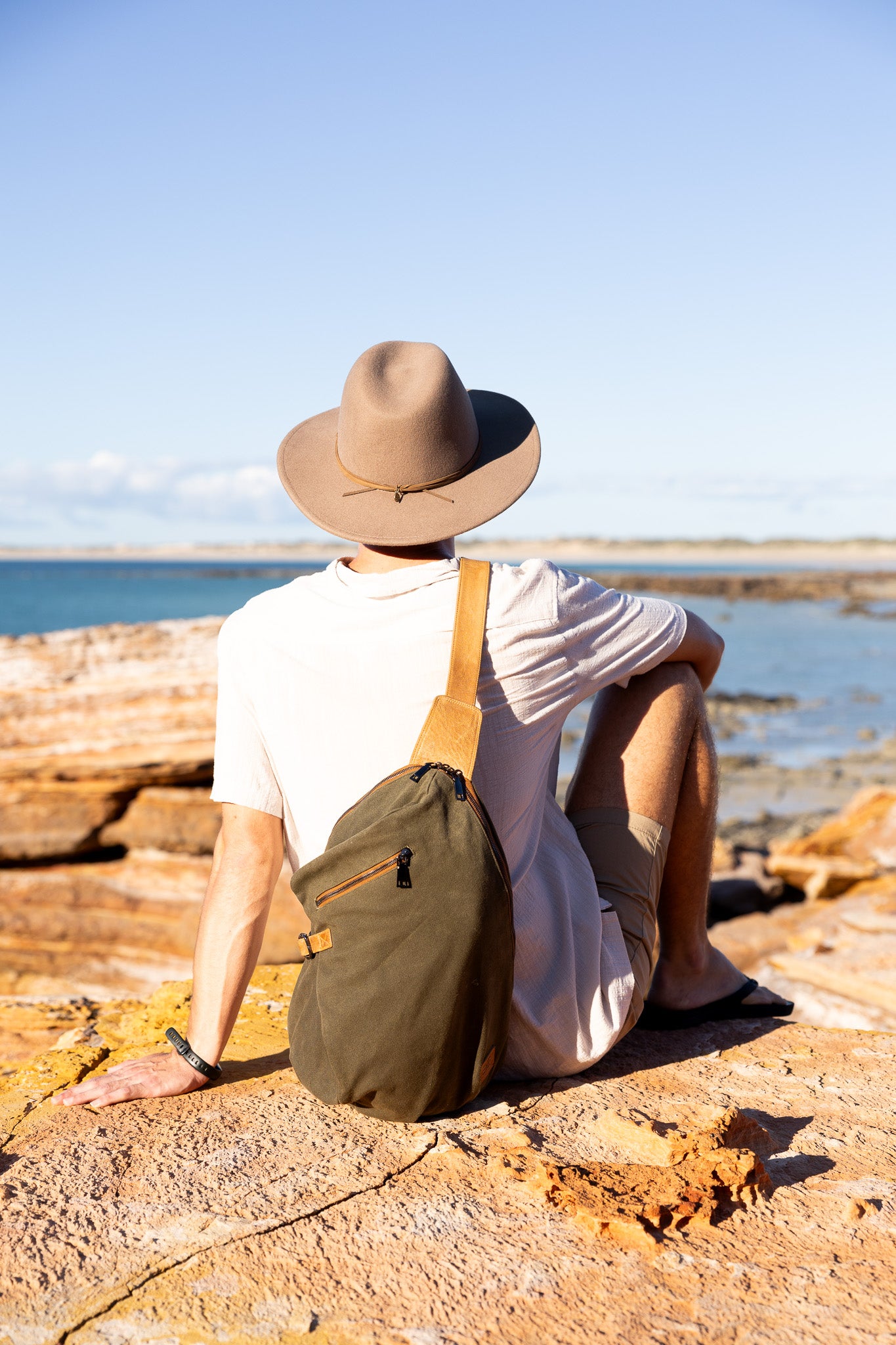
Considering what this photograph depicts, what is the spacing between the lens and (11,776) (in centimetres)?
525

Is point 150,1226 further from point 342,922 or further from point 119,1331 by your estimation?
point 342,922

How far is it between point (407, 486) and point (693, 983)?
4.84ft

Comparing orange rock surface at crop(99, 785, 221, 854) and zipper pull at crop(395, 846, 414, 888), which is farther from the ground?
zipper pull at crop(395, 846, 414, 888)

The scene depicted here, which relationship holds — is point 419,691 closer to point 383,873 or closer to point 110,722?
point 383,873

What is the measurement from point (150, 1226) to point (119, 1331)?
26cm

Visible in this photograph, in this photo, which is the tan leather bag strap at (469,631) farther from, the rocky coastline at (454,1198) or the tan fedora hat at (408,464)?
the rocky coastline at (454,1198)

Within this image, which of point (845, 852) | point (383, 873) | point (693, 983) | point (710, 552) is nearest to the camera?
point (383, 873)

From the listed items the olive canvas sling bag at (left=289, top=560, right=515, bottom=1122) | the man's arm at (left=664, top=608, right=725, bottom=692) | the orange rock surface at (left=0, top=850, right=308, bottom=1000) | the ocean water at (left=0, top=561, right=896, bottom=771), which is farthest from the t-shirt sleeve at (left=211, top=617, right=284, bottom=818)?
the ocean water at (left=0, top=561, right=896, bottom=771)

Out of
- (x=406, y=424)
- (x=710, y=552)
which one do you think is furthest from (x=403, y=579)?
(x=710, y=552)

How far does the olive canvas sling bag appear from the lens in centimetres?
175

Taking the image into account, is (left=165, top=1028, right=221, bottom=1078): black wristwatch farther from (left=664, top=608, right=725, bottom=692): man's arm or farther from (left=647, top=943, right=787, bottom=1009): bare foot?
(left=664, top=608, right=725, bottom=692): man's arm

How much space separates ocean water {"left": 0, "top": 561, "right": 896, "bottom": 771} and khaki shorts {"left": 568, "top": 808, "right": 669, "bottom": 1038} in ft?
31.8

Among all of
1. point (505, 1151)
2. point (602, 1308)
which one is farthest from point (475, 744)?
point (602, 1308)

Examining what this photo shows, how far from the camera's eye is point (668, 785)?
236 centimetres
